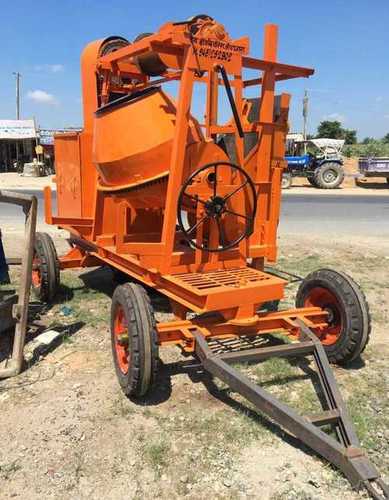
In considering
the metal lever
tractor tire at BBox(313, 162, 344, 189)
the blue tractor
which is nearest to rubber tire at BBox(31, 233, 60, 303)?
the metal lever

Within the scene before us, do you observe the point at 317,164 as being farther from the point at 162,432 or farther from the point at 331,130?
the point at 331,130

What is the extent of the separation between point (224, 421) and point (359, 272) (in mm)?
4485

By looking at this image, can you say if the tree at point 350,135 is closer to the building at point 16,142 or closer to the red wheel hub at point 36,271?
the building at point 16,142

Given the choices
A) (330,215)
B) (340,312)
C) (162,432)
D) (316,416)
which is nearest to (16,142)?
(330,215)

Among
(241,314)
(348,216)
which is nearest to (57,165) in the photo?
(241,314)

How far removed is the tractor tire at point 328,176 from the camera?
2372 centimetres

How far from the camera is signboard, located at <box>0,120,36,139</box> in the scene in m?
31.5

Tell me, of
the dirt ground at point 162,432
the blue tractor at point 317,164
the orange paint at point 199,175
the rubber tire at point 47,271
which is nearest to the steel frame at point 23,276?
the dirt ground at point 162,432

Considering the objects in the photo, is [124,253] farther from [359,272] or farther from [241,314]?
[359,272]

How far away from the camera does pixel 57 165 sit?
5879 mm

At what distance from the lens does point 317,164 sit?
24172 millimetres

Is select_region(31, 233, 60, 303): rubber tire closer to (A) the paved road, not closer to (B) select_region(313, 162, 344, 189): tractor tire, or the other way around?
(A) the paved road

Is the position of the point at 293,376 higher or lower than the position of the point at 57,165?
lower

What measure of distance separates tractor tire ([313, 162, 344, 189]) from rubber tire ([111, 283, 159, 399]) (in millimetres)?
21507
